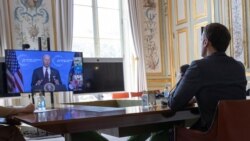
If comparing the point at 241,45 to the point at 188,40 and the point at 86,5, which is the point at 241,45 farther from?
the point at 86,5

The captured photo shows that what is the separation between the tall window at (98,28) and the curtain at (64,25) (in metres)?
0.37

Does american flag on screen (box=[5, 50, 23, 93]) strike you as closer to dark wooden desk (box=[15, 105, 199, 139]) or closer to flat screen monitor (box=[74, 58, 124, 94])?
flat screen monitor (box=[74, 58, 124, 94])

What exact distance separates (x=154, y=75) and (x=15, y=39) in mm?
2777

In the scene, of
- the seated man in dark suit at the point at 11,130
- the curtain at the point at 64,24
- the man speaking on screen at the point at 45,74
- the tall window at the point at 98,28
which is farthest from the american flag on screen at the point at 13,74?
the tall window at the point at 98,28

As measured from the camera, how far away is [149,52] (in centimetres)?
596

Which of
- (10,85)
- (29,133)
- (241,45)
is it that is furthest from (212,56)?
(241,45)

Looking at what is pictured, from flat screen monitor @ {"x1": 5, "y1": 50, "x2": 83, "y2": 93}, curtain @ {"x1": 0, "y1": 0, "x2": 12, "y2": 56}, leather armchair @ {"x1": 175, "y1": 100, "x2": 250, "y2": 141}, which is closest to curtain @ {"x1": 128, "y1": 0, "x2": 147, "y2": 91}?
curtain @ {"x1": 0, "y1": 0, "x2": 12, "y2": 56}

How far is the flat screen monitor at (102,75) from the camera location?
9.66ft

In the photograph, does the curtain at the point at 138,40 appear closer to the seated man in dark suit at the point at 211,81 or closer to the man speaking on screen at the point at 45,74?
the man speaking on screen at the point at 45,74

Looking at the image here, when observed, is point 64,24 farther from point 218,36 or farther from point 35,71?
point 218,36

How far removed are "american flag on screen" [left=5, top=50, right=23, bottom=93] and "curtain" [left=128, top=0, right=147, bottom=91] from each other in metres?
3.23

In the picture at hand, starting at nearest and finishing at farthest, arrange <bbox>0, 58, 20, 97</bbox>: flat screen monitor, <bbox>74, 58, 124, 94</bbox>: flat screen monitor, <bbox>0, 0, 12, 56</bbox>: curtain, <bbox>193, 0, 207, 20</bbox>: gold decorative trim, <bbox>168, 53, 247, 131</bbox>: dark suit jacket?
<bbox>168, 53, 247, 131</bbox>: dark suit jacket < <bbox>0, 58, 20, 97</bbox>: flat screen monitor < <bbox>74, 58, 124, 94</bbox>: flat screen monitor < <bbox>0, 0, 12, 56</bbox>: curtain < <bbox>193, 0, 207, 20</bbox>: gold decorative trim

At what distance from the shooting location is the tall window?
527 centimetres

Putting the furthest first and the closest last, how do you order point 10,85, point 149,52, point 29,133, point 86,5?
point 149,52
point 86,5
point 29,133
point 10,85
